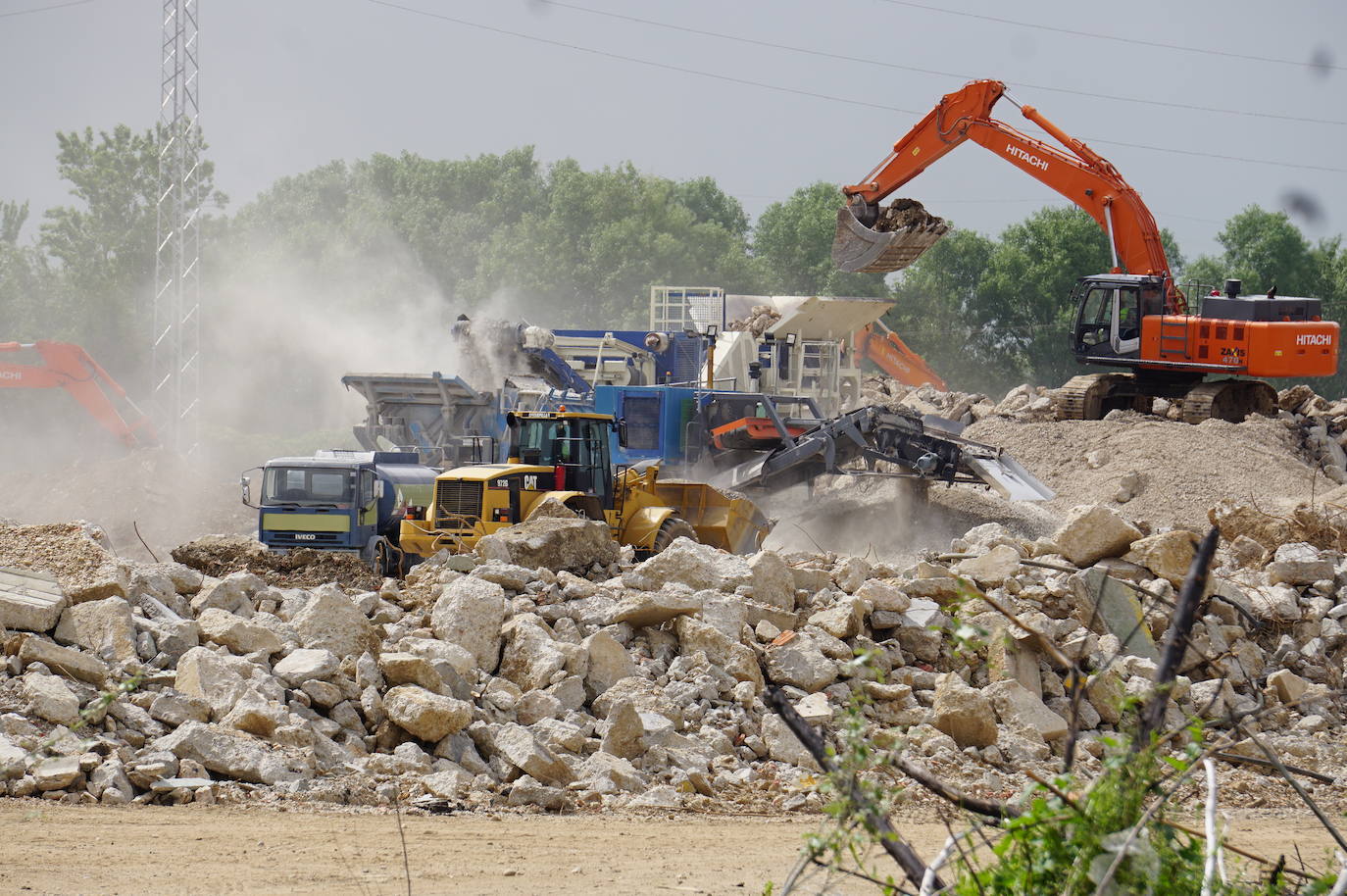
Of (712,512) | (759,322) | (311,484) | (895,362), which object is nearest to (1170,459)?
(759,322)

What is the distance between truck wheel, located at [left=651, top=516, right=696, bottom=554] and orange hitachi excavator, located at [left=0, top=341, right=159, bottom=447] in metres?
16.4

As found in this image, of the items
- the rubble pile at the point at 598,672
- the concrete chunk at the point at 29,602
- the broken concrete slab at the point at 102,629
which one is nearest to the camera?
the rubble pile at the point at 598,672

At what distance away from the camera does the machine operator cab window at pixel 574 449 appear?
598 inches

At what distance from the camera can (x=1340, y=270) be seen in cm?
5403

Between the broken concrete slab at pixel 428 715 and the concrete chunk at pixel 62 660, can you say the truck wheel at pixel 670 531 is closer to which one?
the broken concrete slab at pixel 428 715

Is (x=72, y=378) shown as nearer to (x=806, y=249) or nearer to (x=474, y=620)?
(x=474, y=620)

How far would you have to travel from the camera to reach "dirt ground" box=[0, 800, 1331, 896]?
19.7 ft

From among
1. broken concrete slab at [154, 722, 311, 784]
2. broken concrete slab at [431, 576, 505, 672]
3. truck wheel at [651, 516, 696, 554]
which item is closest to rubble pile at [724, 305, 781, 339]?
truck wheel at [651, 516, 696, 554]

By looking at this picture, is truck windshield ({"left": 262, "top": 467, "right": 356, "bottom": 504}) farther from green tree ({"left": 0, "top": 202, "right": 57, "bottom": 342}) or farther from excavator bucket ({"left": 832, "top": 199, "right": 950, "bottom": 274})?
green tree ({"left": 0, "top": 202, "right": 57, "bottom": 342})

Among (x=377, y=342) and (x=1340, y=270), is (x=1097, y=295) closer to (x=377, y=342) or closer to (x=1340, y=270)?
(x=377, y=342)

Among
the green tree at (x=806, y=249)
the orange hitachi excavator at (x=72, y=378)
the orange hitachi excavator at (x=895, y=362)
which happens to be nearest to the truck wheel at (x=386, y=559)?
the orange hitachi excavator at (x=72, y=378)

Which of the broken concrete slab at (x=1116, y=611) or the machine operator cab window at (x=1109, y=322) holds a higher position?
the machine operator cab window at (x=1109, y=322)

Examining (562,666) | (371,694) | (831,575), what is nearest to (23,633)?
(371,694)

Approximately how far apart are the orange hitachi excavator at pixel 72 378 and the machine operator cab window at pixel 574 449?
15.2m
